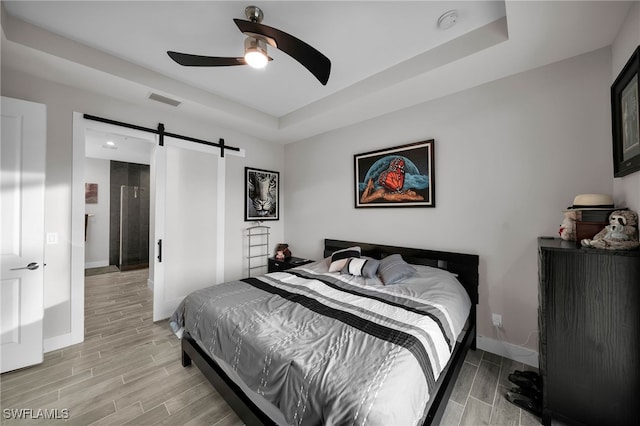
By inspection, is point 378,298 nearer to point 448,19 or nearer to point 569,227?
point 569,227

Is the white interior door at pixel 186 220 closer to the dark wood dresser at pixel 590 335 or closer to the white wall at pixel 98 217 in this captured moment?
the dark wood dresser at pixel 590 335

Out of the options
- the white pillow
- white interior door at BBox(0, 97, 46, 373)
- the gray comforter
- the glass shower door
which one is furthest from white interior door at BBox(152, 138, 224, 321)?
the glass shower door

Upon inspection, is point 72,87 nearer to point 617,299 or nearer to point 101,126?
point 101,126

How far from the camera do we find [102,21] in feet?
6.46

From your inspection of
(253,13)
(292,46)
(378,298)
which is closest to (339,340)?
(378,298)

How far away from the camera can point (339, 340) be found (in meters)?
1.43

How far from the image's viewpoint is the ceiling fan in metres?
1.59

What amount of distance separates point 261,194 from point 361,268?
2337 millimetres

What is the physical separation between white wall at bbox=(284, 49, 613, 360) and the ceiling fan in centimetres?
168

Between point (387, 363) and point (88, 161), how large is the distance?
770cm

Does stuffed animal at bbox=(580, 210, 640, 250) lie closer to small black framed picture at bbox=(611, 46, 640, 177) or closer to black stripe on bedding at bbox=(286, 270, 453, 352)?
small black framed picture at bbox=(611, 46, 640, 177)

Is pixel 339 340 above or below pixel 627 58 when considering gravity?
below

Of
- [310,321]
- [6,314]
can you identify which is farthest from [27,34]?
[310,321]

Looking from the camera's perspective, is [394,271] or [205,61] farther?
[394,271]
